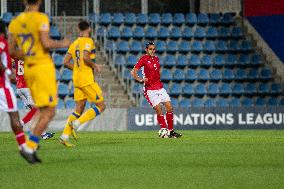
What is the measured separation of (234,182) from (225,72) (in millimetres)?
21058

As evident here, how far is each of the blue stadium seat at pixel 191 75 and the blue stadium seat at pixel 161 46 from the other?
Result: 4.19 ft

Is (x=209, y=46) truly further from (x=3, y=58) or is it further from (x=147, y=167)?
(x=147, y=167)

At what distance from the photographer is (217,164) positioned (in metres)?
10.5

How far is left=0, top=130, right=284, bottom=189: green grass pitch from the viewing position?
27.6 feet

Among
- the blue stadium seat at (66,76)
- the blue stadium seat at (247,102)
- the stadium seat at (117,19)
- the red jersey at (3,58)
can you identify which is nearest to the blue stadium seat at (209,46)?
the blue stadium seat at (247,102)

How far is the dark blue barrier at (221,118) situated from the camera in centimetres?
2553

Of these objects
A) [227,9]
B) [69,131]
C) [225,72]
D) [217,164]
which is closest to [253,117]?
[225,72]

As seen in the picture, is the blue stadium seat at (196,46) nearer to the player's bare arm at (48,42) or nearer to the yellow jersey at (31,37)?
the yellow jersey at (31,37)

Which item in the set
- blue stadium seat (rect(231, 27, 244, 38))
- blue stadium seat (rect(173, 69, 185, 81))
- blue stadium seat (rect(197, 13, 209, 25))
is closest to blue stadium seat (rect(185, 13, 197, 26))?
blue stadium seat (rect(197, 13, 209, 25))

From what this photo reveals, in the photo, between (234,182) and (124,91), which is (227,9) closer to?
(124,91)

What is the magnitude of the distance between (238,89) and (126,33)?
4504mm

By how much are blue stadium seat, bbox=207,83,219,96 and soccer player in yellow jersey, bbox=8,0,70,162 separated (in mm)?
18726

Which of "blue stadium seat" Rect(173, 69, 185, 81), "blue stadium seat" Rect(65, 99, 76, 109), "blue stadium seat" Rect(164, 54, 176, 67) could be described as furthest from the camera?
"blue stadium seat" Rect(164, 54, 176, 67)

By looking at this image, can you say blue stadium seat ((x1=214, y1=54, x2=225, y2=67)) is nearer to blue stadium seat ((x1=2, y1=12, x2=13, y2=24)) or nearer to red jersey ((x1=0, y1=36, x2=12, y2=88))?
blue stadium seat ((x1=2, y1=12, x2=13, y2=24))
